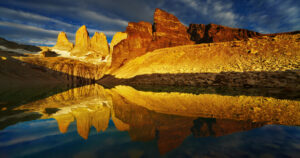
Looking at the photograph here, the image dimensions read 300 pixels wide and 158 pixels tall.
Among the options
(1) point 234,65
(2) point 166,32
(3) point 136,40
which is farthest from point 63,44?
(1) point 234,65

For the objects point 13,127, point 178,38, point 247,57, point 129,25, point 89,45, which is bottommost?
point 13,127

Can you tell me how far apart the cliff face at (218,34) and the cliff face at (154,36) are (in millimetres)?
13836

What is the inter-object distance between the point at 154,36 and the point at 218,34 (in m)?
27.1

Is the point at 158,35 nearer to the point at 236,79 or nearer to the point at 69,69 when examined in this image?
the point at 236,79

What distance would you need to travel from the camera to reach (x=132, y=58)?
154ft

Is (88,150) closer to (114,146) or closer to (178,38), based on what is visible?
(114,146)

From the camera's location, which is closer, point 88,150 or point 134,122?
point 88,150

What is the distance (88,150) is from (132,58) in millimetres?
45423

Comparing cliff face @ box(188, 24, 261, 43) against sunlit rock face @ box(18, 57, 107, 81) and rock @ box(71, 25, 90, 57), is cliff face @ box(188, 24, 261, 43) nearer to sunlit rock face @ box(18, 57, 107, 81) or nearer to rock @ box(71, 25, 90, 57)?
sunlit rock face @ box(18, 57, 107, 81)

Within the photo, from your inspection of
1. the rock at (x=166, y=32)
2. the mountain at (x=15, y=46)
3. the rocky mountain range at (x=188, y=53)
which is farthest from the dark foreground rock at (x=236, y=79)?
the mountain at (x=15, y=46)

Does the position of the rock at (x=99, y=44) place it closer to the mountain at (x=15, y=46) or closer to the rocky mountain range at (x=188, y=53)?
the rocky mountain range at (x=188, y=53)

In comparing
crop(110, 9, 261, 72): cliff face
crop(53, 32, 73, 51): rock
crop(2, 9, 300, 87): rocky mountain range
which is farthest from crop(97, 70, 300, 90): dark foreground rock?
crop(53, 32, 73, 51): rock

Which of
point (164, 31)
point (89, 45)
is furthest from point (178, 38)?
point (89, 45)

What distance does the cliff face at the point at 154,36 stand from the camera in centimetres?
4297
